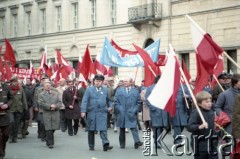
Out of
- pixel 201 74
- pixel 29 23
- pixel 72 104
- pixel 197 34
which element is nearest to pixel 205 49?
pixel 197 34

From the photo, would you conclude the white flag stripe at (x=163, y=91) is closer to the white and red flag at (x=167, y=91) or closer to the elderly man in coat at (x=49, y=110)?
the white and red flag at (x=167, y=91)

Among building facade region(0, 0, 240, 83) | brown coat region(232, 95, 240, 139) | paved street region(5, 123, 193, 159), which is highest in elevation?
building facade region(0, 0, 240, 83)

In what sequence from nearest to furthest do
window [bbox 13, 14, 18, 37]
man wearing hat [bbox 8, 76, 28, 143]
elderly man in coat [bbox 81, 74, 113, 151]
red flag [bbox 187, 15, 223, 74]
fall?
red flag [bbox 187, 15, 223, 74] < elderly man in coat [bbox 81, 74, 113, 151] < man wearing hat [bbox 8, 76, 28, 143] < window [bbox 13, 14, 18, 37]

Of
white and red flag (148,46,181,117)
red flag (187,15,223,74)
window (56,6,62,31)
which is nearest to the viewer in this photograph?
white and red flag (148,46,181,117)

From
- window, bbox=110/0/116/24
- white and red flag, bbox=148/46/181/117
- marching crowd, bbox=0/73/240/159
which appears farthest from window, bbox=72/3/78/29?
white and red flag, bbox=148/46/181/117

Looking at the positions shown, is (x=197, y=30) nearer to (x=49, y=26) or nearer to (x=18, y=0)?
(x=49, y=26)

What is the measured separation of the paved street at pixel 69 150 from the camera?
45.6 ft

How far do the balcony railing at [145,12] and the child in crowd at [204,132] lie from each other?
28441 mm

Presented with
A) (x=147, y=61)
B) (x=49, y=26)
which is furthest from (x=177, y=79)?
(x=49, y=26)

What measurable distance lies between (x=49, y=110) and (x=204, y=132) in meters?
7.94

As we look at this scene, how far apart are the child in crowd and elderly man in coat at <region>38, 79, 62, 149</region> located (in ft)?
24.9

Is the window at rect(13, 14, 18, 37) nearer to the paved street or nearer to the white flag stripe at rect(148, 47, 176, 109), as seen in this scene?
the paved street

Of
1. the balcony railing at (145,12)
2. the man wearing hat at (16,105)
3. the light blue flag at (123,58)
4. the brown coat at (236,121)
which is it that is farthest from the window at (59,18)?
the brown coat at (236,121)

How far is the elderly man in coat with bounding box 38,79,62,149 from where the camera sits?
16156mm
